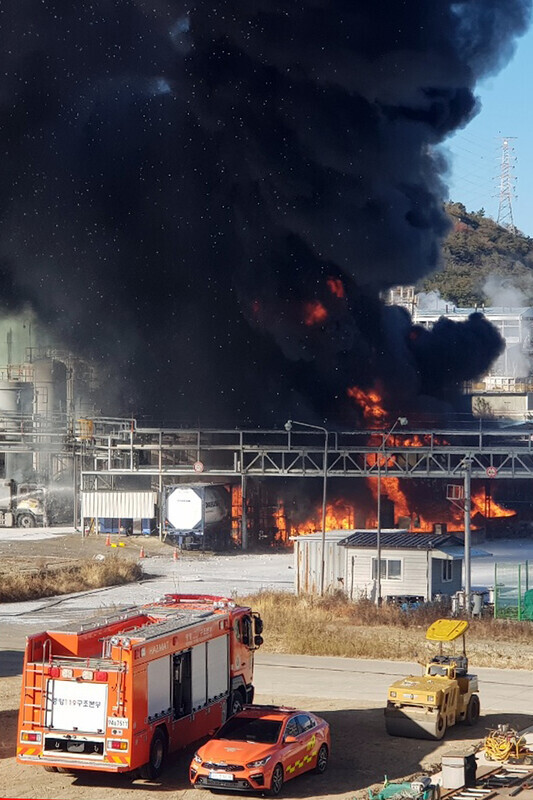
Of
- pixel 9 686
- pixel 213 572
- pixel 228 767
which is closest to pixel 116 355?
pixel 213 572

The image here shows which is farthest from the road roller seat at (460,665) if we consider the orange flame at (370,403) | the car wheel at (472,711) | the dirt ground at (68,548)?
the orange flame at (370,403)

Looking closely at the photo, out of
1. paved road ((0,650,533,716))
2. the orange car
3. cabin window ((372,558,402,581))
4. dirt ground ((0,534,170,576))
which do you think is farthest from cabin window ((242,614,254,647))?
dirt ground ((0,534,170,576))

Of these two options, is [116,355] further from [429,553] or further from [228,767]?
[228,767]

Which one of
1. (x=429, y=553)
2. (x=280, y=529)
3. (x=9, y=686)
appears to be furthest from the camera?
(x=280, y=529)

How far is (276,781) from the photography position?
2406 centimetres

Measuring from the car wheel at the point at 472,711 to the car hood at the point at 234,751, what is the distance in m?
7.49

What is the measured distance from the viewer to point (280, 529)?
84.4 m

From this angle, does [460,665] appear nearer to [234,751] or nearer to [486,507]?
A: [234,751]

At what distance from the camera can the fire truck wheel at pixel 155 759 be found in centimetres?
2470

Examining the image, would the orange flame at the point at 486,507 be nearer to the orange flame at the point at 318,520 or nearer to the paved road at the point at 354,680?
the orange flame at the point at 318,520

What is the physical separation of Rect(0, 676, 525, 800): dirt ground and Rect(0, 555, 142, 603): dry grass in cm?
2417

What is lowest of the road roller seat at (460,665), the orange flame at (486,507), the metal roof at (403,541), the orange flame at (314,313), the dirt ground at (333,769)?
the dirt ground at (333,769)

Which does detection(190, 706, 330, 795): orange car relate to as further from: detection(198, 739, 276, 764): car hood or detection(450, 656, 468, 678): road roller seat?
detection(450, 656, 468, 678): road roller seat

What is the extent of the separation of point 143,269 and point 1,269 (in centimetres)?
1093
